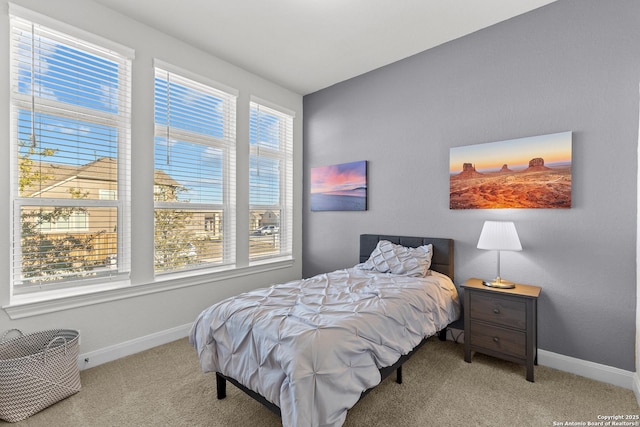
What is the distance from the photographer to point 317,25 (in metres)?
2.75

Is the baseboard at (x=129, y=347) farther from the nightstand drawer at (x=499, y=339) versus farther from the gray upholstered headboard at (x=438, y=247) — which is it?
the nightstand drawer at (x=499, y=339)

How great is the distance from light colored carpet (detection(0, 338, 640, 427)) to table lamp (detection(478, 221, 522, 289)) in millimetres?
746

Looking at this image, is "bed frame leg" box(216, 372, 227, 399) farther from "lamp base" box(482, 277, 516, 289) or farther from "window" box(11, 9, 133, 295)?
"lamp base" box(482, 277, 516, 289)

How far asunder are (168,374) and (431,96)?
11.5 ft

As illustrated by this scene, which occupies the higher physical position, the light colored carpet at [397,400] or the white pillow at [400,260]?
the white pillow at [400,260]

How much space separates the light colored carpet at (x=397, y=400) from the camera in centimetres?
183

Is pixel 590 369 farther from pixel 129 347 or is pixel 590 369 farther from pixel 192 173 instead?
pixel 192 173

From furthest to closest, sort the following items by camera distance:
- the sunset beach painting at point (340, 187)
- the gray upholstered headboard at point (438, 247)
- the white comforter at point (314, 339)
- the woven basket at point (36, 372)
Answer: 1. the sunset beach painting at point (340, 187)
2. the gray upholstered headboard at point (438, 247)
3. the woven basket at point (36, 372)
4. the white comforter at point (314, 339)

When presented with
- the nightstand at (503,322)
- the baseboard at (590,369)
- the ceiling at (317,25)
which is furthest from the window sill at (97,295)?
the baseboard at (590,369)

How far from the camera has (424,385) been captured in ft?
7.20

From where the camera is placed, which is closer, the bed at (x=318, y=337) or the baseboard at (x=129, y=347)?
the bed at (x=318, y=337)

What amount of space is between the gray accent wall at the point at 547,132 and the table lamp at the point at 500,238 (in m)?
0.27

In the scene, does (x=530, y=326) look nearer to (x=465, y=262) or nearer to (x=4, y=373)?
(x=465, y=262)

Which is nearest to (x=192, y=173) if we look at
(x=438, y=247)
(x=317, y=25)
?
(x=317, y=25)
